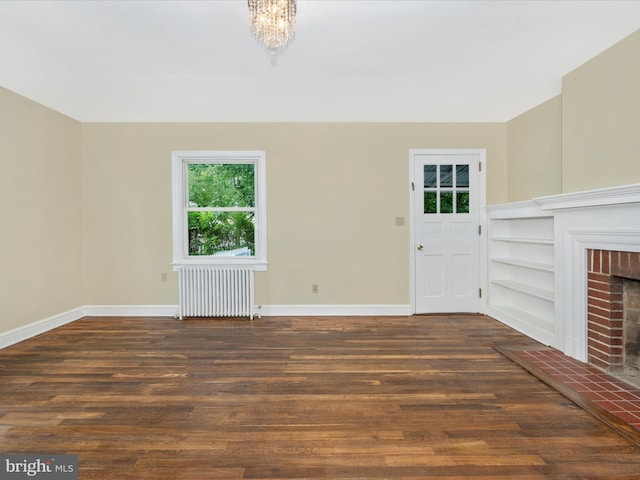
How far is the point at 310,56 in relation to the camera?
9.48 ft

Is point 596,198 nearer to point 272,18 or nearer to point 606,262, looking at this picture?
Result: point 606,262

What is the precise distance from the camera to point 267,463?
1.71 meters

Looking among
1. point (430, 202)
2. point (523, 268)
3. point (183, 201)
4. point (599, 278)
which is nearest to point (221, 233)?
point (183, 201)

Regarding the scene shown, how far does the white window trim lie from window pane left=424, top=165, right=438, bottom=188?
2.19 metres

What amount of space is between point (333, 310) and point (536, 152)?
3169mm

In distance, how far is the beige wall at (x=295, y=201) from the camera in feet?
14.7

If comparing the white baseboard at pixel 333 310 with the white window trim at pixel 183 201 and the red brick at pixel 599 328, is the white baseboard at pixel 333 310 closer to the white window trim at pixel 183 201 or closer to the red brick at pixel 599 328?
the white window trim at pixel 183 201

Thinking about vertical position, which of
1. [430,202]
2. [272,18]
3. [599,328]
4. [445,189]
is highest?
[272,18]

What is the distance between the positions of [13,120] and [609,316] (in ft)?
19.3

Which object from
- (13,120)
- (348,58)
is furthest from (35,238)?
(348,58)

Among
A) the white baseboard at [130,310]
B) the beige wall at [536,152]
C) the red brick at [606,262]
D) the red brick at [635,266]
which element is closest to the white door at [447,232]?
the beige wall at [536,152]

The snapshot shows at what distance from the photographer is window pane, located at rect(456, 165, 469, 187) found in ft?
14.9

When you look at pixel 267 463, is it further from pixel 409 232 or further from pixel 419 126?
pixel 419 126

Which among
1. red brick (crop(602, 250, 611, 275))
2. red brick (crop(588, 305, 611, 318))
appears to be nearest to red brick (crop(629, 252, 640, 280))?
red brick (crop(602, 250, 611, 275))
